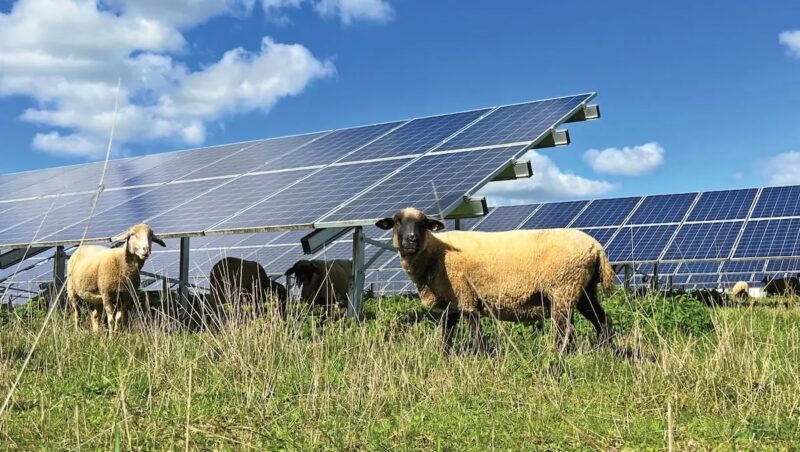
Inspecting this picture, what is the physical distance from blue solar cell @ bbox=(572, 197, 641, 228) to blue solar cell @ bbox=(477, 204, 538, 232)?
93.0 inches

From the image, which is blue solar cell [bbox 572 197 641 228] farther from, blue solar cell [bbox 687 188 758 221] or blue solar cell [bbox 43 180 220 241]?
blue solar cell [bbox 43 180 220 241]

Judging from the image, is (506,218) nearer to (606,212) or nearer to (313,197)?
(606,212)

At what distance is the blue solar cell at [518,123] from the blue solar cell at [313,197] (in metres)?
1.54

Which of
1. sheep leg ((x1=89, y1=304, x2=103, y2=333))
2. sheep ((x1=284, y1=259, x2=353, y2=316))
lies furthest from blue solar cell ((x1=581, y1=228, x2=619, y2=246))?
sheep leg ((x1=89, y1=304, x2=103, y2=333))

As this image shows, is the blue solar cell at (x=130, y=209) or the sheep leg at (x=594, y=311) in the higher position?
the blue solar cell at (x=130, y=209)

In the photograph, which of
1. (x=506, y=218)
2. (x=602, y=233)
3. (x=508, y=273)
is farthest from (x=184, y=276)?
(x=506, y=218)

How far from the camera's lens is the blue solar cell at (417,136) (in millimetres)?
15352

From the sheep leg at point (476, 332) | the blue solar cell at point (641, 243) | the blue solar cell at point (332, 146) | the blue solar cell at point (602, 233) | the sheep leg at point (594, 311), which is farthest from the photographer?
the blue solar cell at point (602, 233)

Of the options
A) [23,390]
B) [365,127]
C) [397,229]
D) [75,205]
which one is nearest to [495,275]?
[397,229]

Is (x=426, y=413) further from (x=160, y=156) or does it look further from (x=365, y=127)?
(x=160, y=156)

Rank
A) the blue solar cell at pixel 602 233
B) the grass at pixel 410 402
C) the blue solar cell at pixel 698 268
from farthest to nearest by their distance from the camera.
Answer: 1. the blue solar cell at pixel 698 268
2. the blue solar cell at pixel 602 233
3. the grass at pixel 410 402

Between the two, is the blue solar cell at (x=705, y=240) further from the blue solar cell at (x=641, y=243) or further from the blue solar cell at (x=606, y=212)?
the blue solar cell at (x=606, y=212)

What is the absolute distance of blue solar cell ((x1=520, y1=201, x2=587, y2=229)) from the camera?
25750 mm

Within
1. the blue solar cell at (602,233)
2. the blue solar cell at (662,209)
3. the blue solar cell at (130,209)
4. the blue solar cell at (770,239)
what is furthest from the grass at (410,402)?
the blue solar cell at (662,209)
